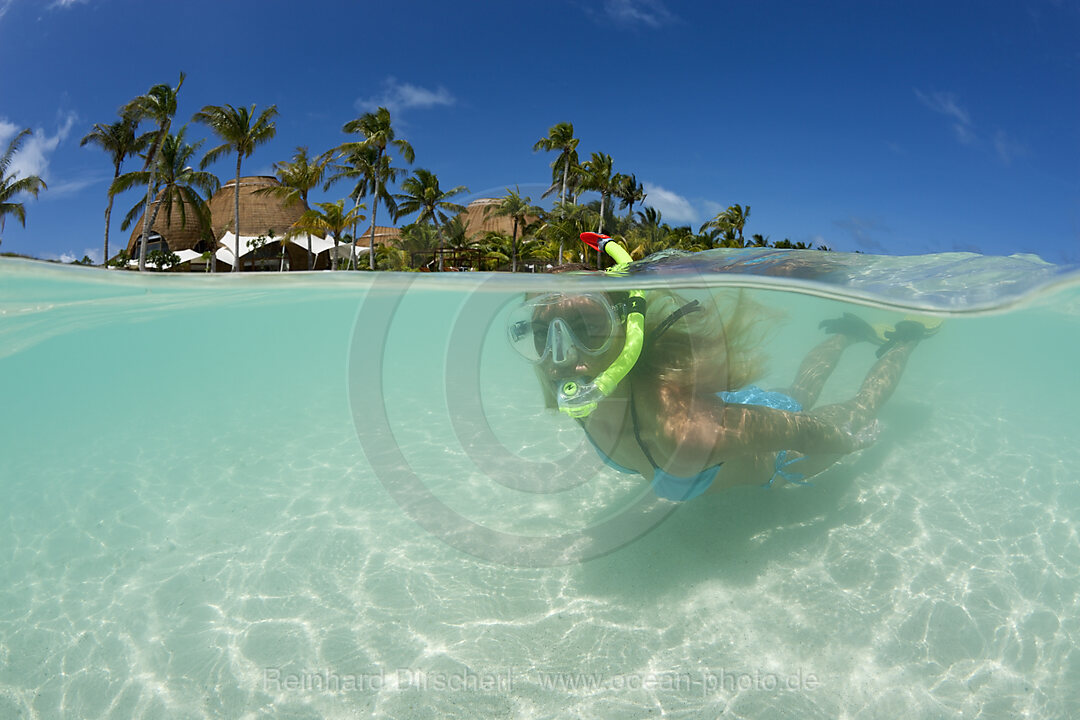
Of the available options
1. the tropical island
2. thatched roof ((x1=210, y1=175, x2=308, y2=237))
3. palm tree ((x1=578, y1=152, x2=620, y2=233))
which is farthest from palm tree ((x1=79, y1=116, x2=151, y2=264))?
palm tree ((x1=578, y1=152, x2=620, y2=233))

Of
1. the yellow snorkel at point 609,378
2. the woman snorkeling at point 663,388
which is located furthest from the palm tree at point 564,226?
the yellow snorkel at point 609,378

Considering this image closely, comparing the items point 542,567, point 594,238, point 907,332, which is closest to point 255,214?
point 594,238

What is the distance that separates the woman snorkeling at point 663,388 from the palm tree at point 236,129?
102ft

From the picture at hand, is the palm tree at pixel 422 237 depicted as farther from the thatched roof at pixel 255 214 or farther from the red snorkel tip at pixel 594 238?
the red snorkel tip at pixel 594 238

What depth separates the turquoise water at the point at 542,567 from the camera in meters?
2.91

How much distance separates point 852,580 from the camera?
3.58 m

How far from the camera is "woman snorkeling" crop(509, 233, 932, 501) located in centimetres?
306

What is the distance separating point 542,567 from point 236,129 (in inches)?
1382

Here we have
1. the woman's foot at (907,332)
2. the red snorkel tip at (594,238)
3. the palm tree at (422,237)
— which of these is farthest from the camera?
the palm tree at (422,237)

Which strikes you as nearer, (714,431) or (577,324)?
(577,324)

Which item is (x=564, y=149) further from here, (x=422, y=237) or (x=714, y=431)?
(x=714, y=431)

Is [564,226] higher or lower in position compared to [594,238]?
higher

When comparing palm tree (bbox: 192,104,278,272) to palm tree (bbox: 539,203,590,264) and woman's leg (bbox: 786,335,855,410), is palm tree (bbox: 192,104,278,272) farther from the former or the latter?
woman's leg (bbox: 786,335,855,410)

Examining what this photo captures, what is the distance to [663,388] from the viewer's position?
3.27 metres
